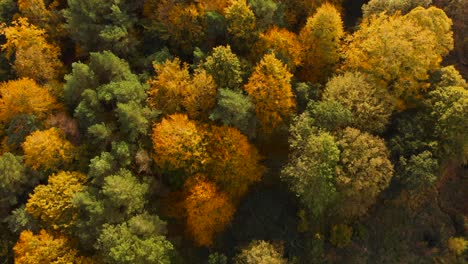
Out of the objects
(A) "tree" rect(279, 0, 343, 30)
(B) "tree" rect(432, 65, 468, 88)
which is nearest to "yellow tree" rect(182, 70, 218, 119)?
(A) "tree" rect(279, 0, 343, 30)

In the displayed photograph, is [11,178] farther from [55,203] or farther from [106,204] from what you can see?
[106,204]

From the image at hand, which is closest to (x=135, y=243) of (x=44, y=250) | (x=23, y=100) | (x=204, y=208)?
(x=204, y=208)

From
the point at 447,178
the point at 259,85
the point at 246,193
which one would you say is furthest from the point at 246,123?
the point at 447,178

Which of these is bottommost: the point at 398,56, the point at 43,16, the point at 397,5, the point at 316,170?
the point at 43,16

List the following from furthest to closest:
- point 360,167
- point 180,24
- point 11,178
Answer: point 180,24, point 11,178, point 360,167

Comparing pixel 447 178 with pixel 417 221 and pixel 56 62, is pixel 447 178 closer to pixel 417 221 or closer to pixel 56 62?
pixel 417 221

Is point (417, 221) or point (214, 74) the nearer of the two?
point (214, 74)

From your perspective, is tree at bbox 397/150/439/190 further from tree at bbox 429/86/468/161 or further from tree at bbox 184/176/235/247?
tree at bbox 184/176/235/247
